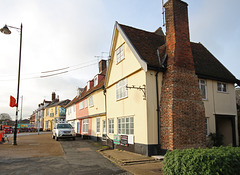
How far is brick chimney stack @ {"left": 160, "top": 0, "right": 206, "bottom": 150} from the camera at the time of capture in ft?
34.4

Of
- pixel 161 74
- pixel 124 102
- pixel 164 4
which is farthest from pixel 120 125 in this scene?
pixel 164 4

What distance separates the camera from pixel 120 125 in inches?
563

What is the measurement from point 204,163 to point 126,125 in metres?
8.03

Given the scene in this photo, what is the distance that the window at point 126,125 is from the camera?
12.7m

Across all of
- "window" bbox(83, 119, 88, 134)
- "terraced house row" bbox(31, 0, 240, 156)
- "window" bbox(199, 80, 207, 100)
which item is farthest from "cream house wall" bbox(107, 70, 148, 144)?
"window" bbox(83, 119, 88, 134)

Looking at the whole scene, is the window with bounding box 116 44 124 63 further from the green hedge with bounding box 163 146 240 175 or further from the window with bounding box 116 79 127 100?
the green hedge with bounding box 163 146 240 175

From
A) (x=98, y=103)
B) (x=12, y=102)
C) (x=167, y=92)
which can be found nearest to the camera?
(x=167, y=92)

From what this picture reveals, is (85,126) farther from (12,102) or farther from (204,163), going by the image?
(204,163)

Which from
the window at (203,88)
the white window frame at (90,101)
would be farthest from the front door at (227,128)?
the white window frame at (90,101)

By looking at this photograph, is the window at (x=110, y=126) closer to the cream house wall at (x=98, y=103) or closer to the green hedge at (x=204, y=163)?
the cream house wall at (x=98, y=103)

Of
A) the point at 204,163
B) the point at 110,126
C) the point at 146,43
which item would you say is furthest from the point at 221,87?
the point at 204,163

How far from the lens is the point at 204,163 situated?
220 inches

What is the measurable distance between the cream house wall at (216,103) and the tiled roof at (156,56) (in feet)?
2.21

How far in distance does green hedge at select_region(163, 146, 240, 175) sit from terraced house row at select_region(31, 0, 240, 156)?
167 inches
